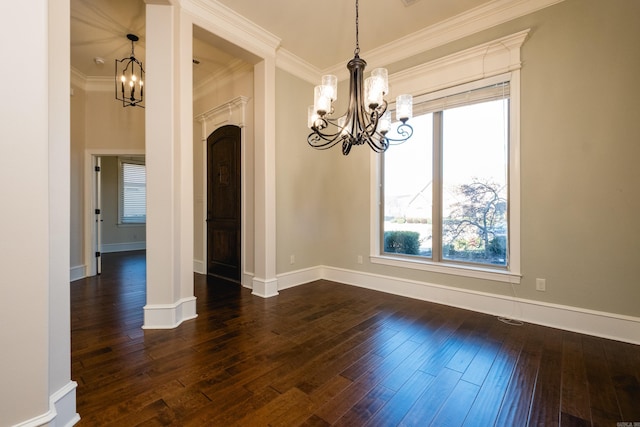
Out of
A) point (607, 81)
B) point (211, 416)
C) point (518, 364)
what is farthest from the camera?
point (607, 81)

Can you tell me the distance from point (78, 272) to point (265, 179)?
3.63 m

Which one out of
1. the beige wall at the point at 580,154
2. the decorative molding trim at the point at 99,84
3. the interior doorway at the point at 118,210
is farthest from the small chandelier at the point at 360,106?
the interior doorway at the point at 118,210

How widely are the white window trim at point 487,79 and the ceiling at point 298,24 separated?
0.48 metres

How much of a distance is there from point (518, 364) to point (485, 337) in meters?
0.42

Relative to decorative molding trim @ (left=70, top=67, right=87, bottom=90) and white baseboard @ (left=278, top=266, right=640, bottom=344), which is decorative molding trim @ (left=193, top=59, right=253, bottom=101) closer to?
decorative molding trim @ (left=70, top=67, right=87, bottom=90)

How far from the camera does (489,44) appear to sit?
2898 millimetres

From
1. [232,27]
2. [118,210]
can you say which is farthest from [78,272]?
[232,27]

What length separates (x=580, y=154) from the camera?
97.5 inches

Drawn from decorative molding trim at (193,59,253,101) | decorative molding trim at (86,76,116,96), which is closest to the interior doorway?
decorative molding trim at (86,76,116,96)

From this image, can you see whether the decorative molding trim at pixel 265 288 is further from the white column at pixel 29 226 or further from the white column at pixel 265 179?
the white column at pixel 29 226

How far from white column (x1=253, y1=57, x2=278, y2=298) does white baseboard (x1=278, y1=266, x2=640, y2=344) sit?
1.04 feet

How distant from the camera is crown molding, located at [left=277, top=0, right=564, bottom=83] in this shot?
9.07 ft

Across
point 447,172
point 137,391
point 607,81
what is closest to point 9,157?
point 137,391

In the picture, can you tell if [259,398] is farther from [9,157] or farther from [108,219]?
[108,219]
